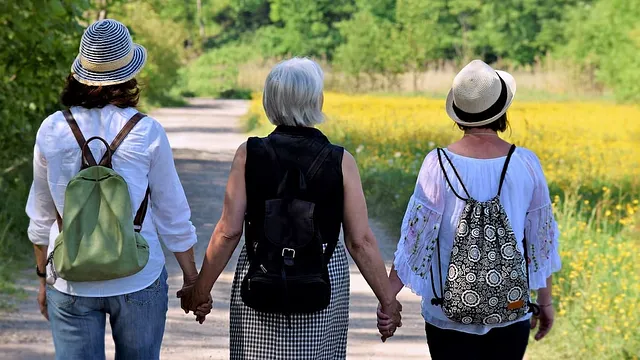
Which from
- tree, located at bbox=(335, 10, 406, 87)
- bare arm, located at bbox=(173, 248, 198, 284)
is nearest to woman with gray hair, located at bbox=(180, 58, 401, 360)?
bare arm, located at bbox=(173, 248, 198, 284)

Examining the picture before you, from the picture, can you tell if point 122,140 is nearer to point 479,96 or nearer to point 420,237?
point 420,237

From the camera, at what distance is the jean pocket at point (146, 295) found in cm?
383

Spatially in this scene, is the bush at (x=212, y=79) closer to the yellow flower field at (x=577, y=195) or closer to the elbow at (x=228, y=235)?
the yellow flower field at (x=577, y=195)

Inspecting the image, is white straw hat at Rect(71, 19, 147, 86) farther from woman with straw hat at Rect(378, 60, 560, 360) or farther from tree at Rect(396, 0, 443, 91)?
tree at Rect(396, 0, 443, 91)

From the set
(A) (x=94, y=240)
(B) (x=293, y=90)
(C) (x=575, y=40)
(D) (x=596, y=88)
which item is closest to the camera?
(A) (x=94, y=240)

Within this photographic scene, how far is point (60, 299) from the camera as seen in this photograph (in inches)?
152

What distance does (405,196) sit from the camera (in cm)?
1295

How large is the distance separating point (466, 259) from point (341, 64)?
58893mm

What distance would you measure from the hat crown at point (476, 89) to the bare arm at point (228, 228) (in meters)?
0.78

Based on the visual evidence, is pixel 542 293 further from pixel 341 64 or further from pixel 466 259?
pixel 341 64

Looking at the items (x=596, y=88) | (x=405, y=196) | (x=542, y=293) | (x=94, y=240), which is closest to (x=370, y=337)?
(x=542, y=293)

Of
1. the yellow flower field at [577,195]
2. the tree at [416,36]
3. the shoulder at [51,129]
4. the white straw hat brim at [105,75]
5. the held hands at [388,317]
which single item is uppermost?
the white straw hat brim at [105,75]

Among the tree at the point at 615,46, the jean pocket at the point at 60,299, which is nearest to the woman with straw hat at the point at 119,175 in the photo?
the jean pocket at the point at 60,299

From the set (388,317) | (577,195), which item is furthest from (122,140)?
(577,195)
